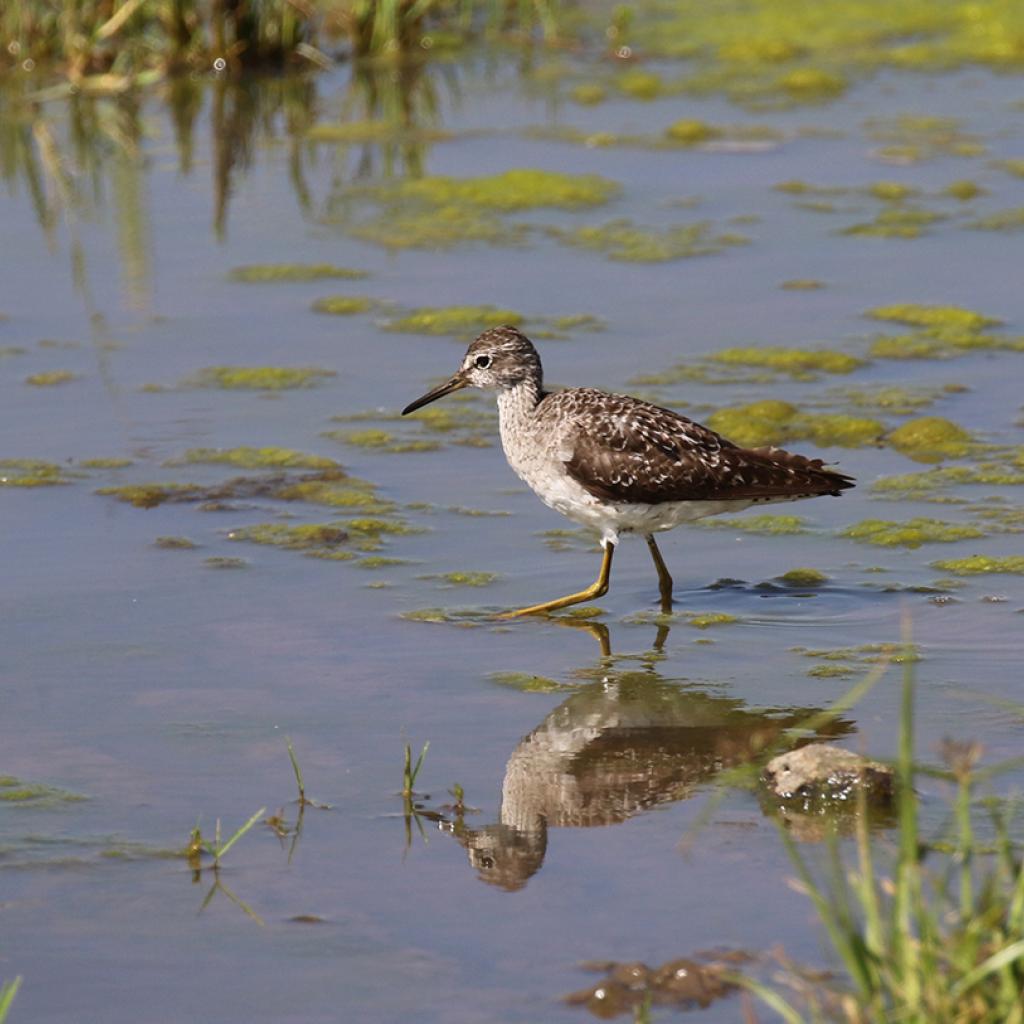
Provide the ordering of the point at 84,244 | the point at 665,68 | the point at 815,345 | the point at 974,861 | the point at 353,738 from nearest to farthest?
1. the point at 974,861
2. the point at 353,738
3. the point at 815,345
4. the point at 84,244
5. the point at 665,68

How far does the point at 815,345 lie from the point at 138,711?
17.0 feet

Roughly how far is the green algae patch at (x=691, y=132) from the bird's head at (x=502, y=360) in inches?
246

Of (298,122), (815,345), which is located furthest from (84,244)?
(815,345)

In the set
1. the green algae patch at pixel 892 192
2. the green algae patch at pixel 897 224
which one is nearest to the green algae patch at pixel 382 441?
the green algae patch at pixel 897 224

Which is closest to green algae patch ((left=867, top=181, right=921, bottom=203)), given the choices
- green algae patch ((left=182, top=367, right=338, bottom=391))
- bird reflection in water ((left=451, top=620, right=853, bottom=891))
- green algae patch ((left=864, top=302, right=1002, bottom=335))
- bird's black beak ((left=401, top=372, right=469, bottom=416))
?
green algae patch ((left=864, top=302, right=1002, bottom=335))

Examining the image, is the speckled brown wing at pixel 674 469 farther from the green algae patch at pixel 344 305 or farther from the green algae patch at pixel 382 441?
the green algae patch at pixel 344 305

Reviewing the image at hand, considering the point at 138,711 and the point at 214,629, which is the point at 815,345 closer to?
the point at 214,629

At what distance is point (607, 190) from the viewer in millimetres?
13133

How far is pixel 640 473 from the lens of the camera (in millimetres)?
7801

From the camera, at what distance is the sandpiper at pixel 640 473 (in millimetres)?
7828

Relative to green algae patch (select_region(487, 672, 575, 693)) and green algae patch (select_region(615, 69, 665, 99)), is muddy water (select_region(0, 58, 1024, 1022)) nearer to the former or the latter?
green algae patch (select_region(487, 672, 575, 693))

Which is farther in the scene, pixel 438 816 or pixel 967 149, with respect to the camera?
pixel 967 149

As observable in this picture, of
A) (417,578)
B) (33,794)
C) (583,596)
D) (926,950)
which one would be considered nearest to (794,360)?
(583,596)

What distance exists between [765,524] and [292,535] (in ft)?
6.80
